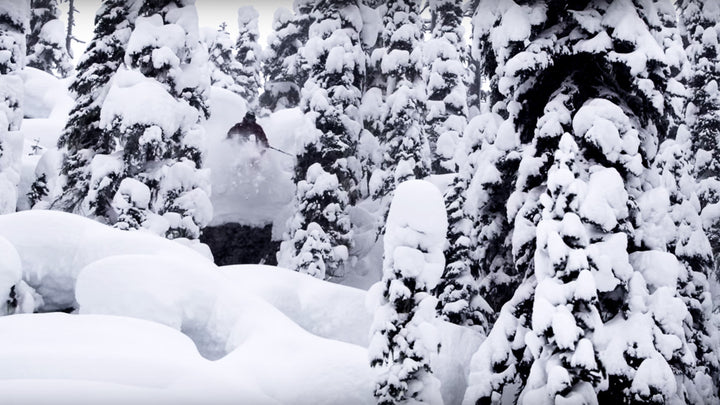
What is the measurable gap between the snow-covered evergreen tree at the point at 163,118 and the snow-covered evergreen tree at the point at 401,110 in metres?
7.86

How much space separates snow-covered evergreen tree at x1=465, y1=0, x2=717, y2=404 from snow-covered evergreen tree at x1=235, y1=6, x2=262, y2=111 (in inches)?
1157

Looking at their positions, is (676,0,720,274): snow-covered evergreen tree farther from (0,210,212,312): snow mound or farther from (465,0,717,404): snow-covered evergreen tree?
(0,210,212,312): snow mound

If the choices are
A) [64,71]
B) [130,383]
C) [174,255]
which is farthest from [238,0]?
[64,71]

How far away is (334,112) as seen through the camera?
71.9 feet

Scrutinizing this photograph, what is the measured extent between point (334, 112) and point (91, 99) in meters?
8.14

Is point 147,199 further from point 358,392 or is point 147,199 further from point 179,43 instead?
point 358,392

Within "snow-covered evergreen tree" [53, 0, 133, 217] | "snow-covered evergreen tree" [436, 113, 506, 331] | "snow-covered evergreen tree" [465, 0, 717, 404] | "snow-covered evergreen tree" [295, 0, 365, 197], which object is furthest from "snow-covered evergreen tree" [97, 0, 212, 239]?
"snow-covered evergreen tree" [465, 0, 717, 404]

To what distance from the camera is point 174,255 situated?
973 cm

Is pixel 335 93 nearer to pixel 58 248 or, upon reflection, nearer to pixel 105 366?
pixel 58 248

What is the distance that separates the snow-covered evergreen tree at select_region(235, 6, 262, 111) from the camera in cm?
3759

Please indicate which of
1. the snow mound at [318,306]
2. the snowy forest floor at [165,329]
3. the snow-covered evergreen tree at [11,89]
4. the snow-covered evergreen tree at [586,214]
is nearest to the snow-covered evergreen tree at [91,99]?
the snow-covered evergreen tree at [11,89]

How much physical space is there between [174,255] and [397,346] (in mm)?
4217

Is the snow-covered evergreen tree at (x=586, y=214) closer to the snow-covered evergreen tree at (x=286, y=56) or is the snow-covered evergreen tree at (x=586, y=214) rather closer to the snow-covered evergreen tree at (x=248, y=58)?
the snow-covered evergreen tree at (x=286, y=56)

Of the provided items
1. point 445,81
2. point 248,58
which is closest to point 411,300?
point 445,81
